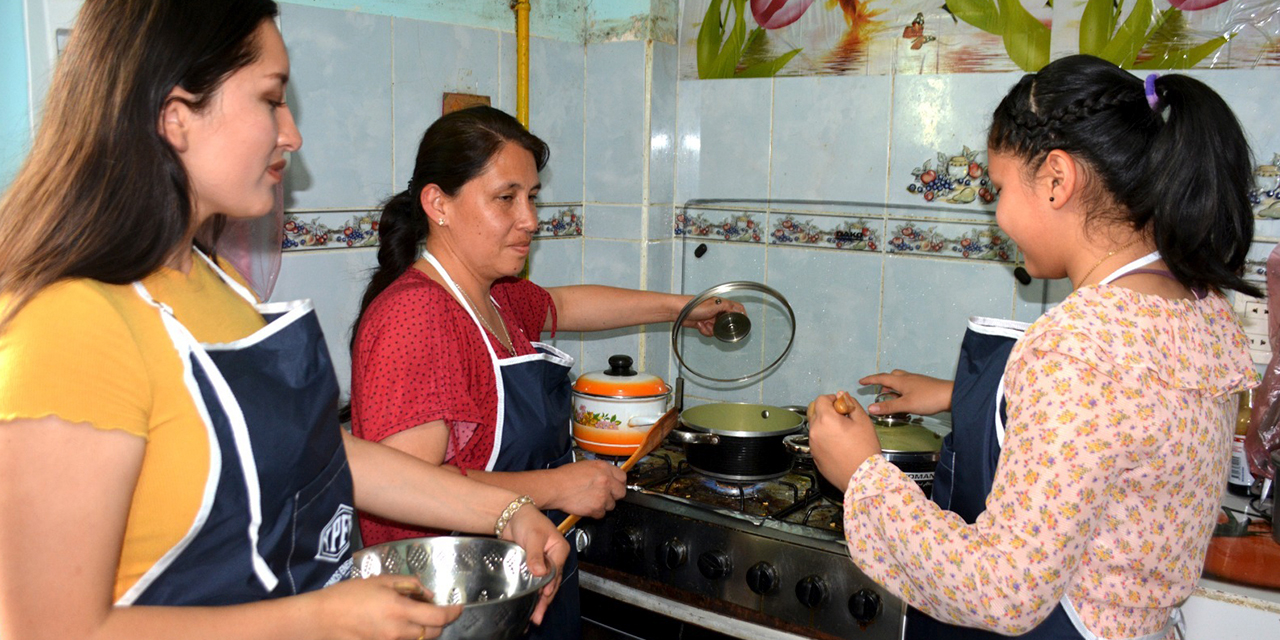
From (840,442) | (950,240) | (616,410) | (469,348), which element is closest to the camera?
(840,442)

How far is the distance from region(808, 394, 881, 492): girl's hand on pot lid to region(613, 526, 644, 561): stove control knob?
0.76 m

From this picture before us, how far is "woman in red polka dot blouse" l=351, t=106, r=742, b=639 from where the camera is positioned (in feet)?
4.88

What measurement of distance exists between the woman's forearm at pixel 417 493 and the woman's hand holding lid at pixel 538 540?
38mm

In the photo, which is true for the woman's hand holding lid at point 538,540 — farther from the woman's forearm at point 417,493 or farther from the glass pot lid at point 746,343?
the glass pot lid at point 746,343

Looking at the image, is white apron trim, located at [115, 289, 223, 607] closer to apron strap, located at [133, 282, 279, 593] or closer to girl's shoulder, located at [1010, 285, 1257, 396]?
apron strap, located at [133, 282, 279, 593]

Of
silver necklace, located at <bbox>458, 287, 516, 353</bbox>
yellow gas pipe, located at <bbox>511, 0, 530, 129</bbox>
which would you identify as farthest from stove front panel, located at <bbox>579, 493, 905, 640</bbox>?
yellow gas pipe, located at <bbox>511, 0, 530, 129</bbox>

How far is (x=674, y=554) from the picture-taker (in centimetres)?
186

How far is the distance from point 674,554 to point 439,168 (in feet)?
2.75

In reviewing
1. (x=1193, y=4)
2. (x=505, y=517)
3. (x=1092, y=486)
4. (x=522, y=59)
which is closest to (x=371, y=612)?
(x=505, y=517)

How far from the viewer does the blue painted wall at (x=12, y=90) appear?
1.47 metres

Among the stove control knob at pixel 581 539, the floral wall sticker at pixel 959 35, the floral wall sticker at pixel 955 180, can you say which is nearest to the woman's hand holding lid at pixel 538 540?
the stove control knob at pixel 581 539

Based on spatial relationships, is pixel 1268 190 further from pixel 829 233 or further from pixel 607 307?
pixel 607 307

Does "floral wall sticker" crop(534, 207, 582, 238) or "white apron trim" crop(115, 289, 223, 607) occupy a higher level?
"floral wall sticker" crop(534, 207, 582, 238)

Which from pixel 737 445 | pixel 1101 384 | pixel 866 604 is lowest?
pixel 866 604
